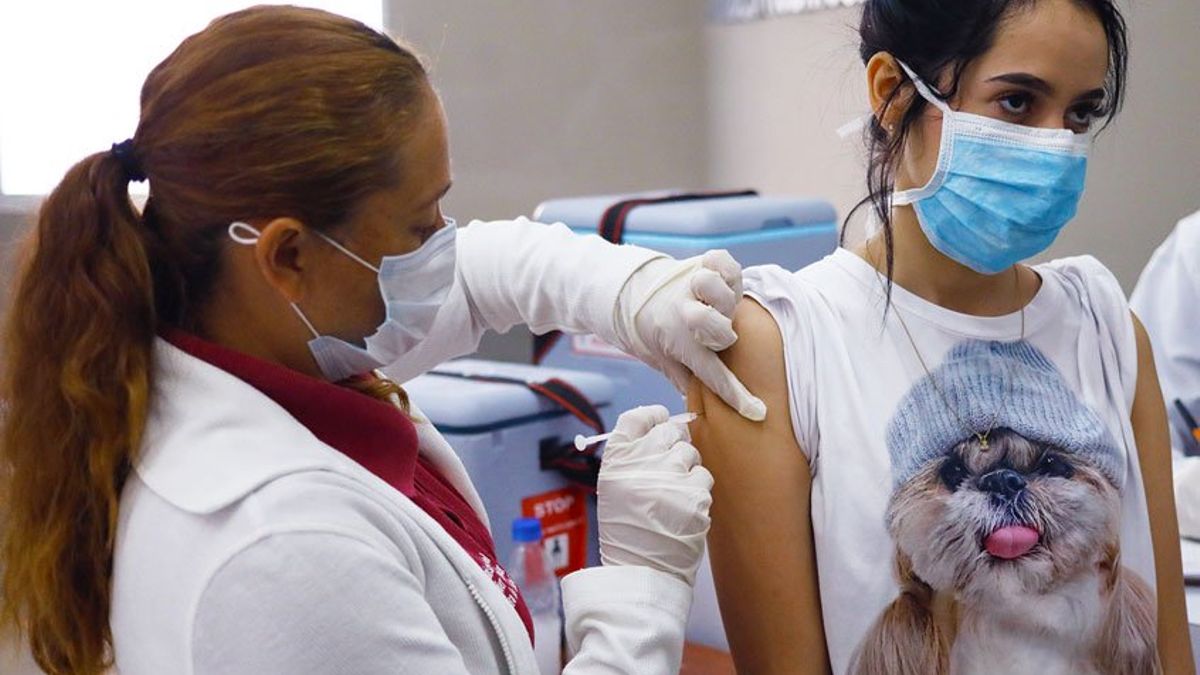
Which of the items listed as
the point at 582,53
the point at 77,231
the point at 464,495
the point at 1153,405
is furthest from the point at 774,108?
the point at 77,231

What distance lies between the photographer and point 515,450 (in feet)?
6.80

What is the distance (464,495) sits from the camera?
120 centimetres

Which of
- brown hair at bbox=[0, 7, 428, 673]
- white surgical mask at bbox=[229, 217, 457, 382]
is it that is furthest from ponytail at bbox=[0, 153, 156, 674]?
white surgical mask at bbox=[229, 217, 457, 382]

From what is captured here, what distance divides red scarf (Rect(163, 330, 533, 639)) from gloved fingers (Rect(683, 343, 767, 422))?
281 mm

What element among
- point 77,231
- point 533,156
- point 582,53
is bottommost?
point 533,156

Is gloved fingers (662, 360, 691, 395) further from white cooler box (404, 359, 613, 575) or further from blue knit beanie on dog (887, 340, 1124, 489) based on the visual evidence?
white cooler box (404, 359, 613, 575)

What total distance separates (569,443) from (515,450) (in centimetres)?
11

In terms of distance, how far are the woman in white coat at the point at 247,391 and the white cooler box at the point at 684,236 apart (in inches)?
53.8

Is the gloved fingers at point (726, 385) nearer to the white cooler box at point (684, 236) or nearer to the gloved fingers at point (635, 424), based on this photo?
the gloved fingers at point (635, 424)

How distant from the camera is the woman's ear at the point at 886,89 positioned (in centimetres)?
133

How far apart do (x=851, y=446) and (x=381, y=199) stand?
551 millimetres

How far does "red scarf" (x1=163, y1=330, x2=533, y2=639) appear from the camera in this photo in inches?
37.8

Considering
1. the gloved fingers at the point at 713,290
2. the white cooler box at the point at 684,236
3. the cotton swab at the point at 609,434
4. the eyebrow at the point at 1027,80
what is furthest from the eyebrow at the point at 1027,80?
the white cooler box at the point at 684,236

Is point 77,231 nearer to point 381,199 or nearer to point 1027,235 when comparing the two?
point 381,199
